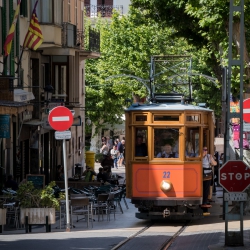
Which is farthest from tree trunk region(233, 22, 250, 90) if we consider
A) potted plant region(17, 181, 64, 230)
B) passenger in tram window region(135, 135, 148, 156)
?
potted plant region(17, 181, 64, 230)

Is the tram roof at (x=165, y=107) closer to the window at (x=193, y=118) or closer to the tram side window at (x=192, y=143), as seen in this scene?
the window at (x=193, y=118)

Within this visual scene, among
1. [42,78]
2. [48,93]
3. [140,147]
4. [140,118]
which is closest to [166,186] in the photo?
[140,147]

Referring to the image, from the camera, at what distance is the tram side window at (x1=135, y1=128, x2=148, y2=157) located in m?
25.0

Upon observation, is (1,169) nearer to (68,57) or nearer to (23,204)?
(23,204)

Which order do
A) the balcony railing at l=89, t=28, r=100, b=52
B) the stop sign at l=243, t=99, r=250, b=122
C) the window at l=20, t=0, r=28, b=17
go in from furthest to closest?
the balcony railing at l=89, t=28, r=100, b=52 < the window at l=20, t=0, r=28, b=17 < the stop sign at l=243, t=99, r=250, b=122

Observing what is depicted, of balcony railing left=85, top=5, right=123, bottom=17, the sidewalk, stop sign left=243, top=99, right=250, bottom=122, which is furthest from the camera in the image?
balcony railing left=85, top=5, right=123, bottom=17

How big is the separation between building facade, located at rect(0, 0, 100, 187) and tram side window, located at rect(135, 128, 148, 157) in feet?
17.0

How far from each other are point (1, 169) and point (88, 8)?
50331mm

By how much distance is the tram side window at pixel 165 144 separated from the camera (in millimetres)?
24922

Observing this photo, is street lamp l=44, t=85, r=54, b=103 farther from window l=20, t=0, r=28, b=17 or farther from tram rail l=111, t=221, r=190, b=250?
tram rail l=111, t=221, r=190, b=250

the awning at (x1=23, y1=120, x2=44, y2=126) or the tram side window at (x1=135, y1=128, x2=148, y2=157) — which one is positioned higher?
the awning at (x1=23, y1=120, x2=44, y2=126)

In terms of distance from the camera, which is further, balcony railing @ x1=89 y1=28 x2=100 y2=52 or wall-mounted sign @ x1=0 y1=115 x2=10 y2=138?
balcony railing @ x1=89 y1=28 x2=100 y2=52

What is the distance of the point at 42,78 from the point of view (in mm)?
42281

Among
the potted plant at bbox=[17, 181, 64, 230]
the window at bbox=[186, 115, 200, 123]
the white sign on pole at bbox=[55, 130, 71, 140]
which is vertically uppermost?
the window at bbox=[186, 115, 200, 123]
